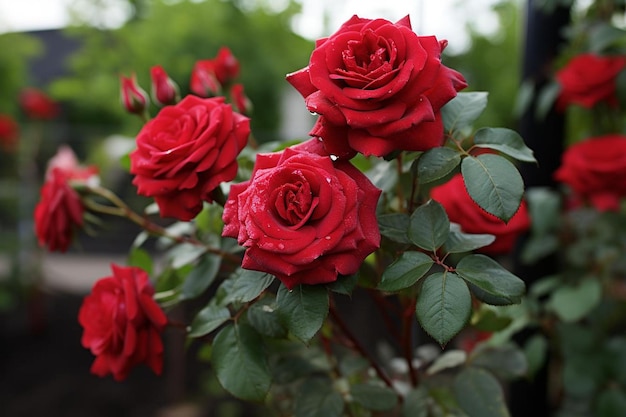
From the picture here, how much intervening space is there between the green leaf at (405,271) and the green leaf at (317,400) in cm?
26

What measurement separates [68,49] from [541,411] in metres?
9.78

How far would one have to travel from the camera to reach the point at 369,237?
557mm

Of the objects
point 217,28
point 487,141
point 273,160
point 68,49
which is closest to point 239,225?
point 273,160

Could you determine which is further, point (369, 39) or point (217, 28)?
point (217, 28)

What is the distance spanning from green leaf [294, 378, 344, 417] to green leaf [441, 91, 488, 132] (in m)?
0.37

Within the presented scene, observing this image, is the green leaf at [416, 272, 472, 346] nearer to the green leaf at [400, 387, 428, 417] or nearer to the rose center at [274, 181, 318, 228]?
the rose center at [274, 181, 318, 228]

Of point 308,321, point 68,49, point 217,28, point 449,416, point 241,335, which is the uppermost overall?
point 308,321

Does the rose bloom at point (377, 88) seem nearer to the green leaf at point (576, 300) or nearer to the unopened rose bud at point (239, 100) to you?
the unopened rose bud at point (239, 100)

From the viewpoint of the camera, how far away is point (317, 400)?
79 centimetres

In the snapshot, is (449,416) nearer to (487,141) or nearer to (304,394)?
(304,394)

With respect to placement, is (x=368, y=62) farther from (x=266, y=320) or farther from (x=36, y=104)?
(x=36, y=104)

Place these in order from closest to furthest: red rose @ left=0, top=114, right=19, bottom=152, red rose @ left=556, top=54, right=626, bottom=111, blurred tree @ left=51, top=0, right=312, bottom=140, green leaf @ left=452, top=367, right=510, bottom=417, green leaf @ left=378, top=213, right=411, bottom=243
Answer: green leaf @ left=378, top=213, right=411, bottom=243
green leaf @ left=452, top=367, right=510, bottom=417
red rose @ left=556, top=54, right=626, bottom=111
blurred tree @ left=51, top=0, right=312, bottom=140
red rose @ left=0, top=114, right=19, bottom=152

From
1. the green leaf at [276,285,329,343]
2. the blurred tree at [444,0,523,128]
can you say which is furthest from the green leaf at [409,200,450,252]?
the blurred tree at [444,0,523,128]

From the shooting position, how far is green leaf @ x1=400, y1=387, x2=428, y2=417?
80cm
